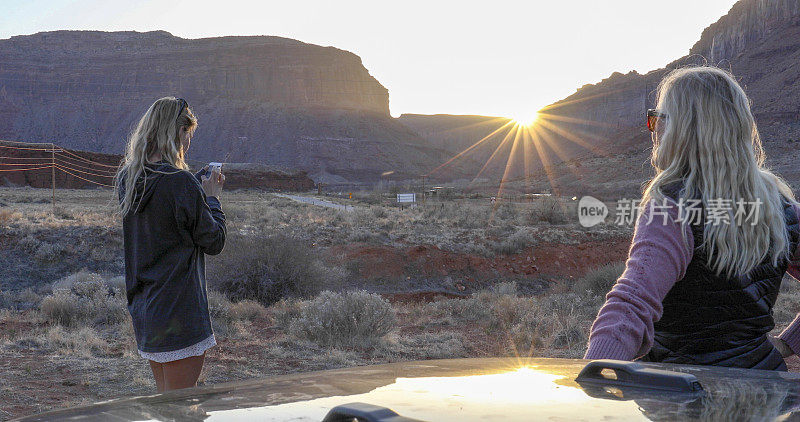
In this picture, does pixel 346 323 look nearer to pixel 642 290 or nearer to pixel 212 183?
pixel 212 183

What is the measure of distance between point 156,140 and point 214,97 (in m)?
111

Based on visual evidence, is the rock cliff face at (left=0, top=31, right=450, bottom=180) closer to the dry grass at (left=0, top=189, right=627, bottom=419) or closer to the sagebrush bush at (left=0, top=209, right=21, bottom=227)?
the sagebrush bush at (left=0, top=209, right=21, bottom=227)

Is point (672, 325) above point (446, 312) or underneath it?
above

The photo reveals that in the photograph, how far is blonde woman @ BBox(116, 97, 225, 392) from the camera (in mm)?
2961

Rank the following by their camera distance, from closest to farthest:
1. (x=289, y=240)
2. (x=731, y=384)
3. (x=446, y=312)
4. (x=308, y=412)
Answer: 1. (x=308, y=412)
2. (x=731, y=384)
3. (x=446, y=312)
4. (x=289, y=240)

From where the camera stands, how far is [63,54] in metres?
114

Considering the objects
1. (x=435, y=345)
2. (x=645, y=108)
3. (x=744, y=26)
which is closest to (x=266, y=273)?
(x=435, y=345)

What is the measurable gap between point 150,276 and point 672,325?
2115 mm

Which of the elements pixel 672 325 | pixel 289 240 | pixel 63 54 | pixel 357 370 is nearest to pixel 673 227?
pixel 672 325

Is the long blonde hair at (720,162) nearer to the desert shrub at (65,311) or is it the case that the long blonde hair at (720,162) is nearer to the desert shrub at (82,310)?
the desert shrub at (82,310)

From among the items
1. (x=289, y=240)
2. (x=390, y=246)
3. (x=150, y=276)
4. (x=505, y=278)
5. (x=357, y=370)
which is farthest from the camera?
(x=390, y=246)

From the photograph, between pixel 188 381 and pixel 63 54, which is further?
pixel 63 54

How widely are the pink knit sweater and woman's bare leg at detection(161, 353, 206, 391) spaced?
1.90m

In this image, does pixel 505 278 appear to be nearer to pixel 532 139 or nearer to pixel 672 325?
pixel 672 325
